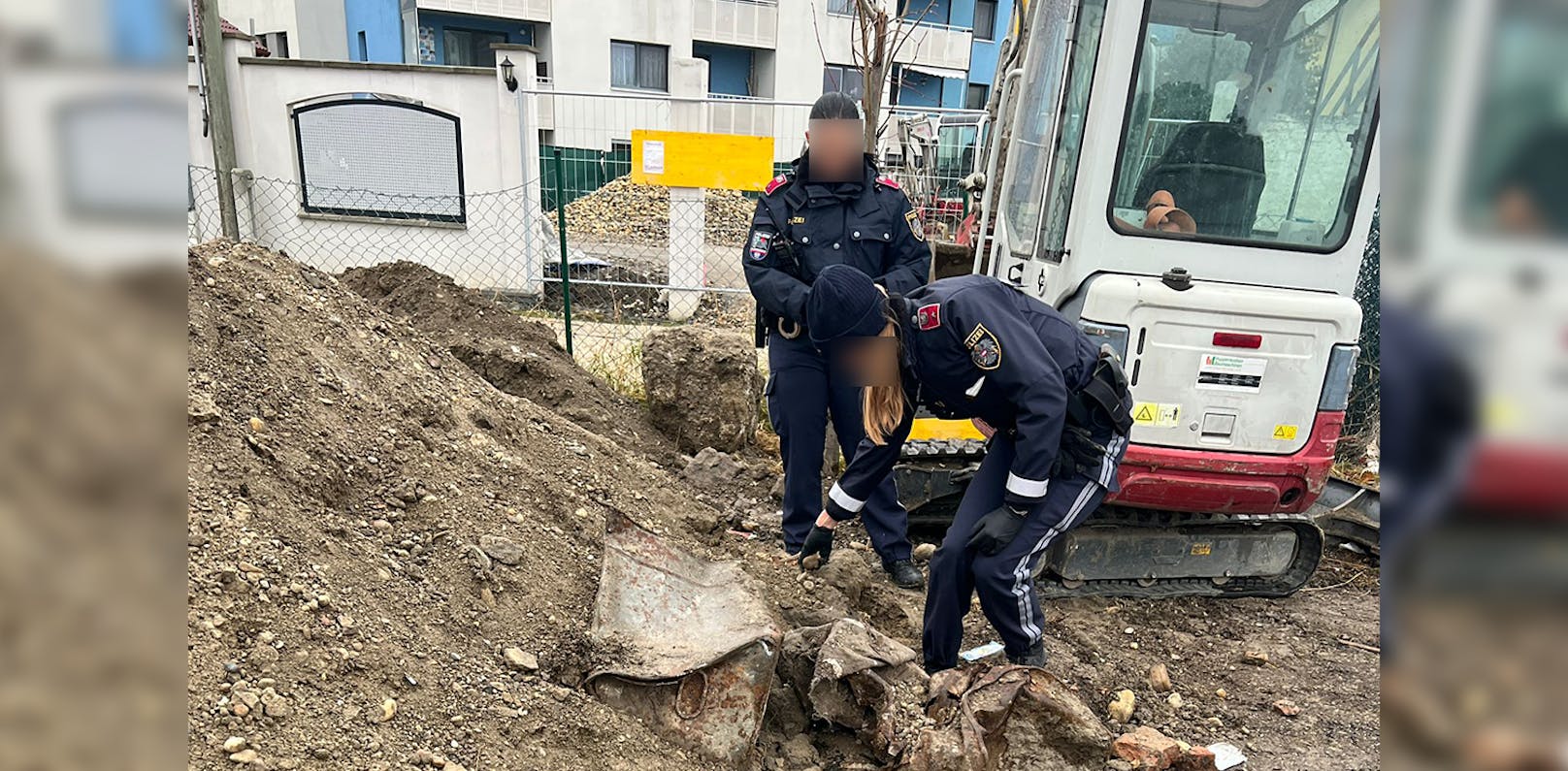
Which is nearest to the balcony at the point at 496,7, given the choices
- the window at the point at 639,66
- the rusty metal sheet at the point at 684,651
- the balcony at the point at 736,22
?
the window at the point at 639,66

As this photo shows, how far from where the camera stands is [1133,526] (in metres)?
4.12

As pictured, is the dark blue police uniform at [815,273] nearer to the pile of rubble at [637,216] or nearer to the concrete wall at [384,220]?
the concrete wall at [384,220]

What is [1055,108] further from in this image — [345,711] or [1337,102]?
[345,711]

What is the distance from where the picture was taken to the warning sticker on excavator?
364cm

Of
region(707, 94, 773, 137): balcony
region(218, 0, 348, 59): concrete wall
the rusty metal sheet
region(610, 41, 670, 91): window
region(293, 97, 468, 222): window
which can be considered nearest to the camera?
the rusty metal sheet

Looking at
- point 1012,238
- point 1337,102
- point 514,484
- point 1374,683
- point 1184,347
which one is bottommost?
point 1374,683

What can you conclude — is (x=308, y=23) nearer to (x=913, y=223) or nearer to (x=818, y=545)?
(x=913, y=223)

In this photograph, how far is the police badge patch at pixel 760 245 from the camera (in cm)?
407

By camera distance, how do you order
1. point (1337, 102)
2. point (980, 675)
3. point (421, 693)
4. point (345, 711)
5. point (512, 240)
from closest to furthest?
point (345, 711), point (421, 693), point (980, 675), point (1337, 102), point (512, 240)

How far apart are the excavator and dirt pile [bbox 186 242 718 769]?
2.11m

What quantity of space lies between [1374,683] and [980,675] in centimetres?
242

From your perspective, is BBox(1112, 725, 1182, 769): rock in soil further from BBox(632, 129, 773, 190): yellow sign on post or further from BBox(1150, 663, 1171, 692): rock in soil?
BBox(632, 129, 773, 190): yellow sign on post

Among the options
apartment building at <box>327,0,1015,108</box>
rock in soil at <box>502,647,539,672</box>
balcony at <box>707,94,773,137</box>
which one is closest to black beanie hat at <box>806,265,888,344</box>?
rock in soil at <box>502,647,539,672</box>
